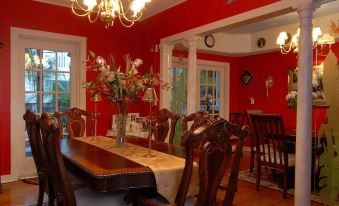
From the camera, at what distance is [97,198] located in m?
2.13

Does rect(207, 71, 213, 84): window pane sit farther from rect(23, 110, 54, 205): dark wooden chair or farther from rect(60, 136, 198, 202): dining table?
rect(23, 110, 54, 205): dark wooden chair

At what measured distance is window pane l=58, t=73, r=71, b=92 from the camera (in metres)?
4.49

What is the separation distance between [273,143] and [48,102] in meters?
3.32

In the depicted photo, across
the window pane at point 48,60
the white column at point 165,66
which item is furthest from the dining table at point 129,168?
the window pane at point 48,60

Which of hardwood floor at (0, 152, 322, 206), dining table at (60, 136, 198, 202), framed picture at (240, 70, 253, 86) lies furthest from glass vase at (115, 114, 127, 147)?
framed picture at (240, 70, 253, 86)

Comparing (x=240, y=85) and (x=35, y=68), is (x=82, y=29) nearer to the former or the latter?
(x=35, y=68)

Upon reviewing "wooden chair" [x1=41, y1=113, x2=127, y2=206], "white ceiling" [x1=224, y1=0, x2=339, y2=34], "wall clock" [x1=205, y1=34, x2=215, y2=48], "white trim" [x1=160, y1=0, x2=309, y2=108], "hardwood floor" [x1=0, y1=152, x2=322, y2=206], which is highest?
"white ceiling" [x1=224, y1=0, x2=339, y2=34]

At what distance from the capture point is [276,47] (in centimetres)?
560

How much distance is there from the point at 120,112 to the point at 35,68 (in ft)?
8.04

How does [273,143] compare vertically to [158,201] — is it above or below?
above

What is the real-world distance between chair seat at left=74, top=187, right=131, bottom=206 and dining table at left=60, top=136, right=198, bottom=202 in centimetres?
21

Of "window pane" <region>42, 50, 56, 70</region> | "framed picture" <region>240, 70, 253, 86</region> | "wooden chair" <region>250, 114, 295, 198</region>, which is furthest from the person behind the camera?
"framed picture" <region>240, 70, 253, 86</region>

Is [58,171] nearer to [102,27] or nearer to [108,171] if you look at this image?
[108,171]

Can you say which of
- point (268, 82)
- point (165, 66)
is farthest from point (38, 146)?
point (268, 82)
